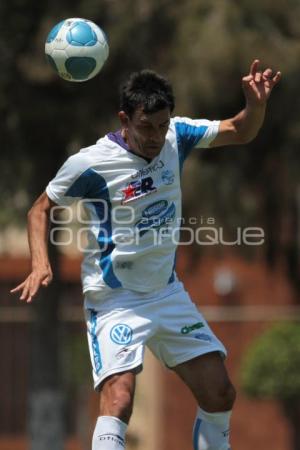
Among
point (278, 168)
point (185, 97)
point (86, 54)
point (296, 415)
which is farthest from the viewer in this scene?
point (296, 415)

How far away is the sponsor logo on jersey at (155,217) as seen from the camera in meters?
7.99

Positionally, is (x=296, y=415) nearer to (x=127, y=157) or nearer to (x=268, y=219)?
(x=268, y=219)

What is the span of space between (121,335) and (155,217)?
76 centimetres

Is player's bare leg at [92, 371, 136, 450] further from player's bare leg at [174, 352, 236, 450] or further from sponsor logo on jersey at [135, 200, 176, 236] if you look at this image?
sponsor logo on jersey at [135, 200, 176, 236]

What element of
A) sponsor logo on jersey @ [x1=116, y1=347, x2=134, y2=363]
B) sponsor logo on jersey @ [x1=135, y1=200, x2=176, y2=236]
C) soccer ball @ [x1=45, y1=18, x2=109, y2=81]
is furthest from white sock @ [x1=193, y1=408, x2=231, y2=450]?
soccer ball @ [x1=45, y1=18, x2=109, y2=81]

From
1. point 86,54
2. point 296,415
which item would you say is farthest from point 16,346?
point 86,54

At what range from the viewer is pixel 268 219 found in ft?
58.0

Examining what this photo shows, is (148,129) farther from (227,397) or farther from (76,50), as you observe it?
(227,397)

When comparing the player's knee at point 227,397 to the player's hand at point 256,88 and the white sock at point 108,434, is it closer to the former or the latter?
the white sock at point 108,434

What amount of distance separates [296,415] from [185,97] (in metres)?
6.94

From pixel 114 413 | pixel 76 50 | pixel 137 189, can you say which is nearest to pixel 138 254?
pixel 137 189

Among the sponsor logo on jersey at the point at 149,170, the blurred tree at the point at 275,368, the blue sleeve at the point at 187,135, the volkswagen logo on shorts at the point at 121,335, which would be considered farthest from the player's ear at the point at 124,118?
the blurred tree at the point at 275,368

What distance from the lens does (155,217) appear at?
26.3 feet

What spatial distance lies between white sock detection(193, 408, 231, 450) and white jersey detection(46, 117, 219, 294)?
865mm
